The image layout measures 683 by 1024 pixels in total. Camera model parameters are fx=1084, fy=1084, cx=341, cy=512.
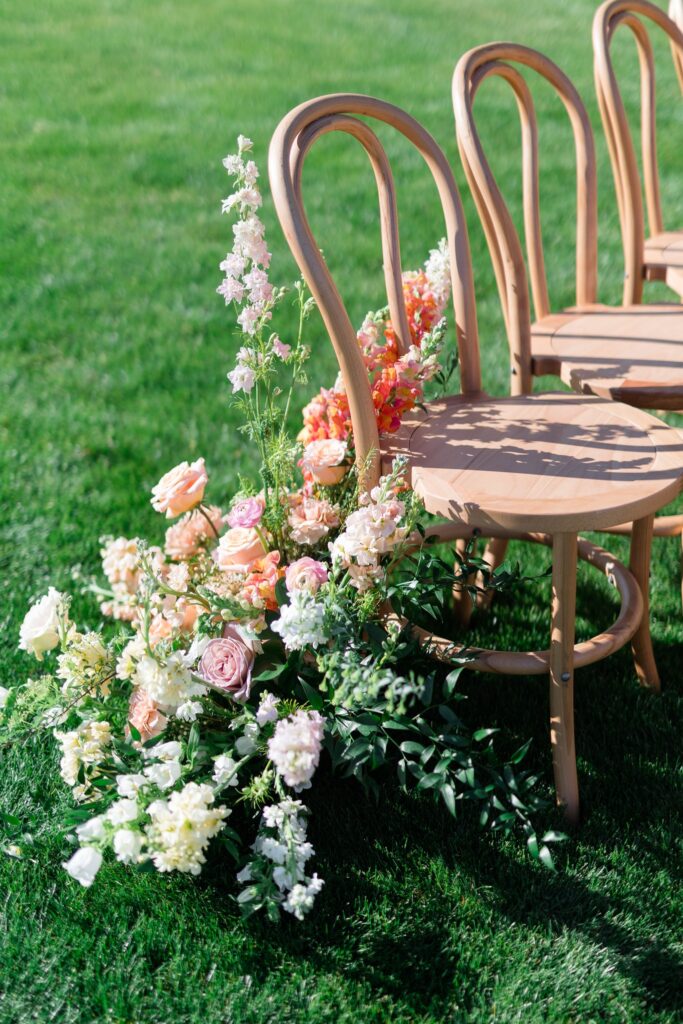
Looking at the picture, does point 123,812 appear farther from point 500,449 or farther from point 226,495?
point 226,495

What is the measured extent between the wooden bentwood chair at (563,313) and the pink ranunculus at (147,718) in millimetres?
866

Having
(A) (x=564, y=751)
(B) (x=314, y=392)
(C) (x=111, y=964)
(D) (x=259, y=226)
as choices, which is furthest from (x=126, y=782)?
(B) (x=314, y=392)

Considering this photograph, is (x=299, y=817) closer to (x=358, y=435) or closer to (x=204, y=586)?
(x=204, y=586)

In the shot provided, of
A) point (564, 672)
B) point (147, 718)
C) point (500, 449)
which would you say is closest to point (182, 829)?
point (147, 718)

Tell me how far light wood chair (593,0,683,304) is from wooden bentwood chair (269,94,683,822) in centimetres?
61

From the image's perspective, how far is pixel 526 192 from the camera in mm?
2277

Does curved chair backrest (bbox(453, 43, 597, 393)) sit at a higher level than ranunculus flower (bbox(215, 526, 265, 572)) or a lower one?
higher

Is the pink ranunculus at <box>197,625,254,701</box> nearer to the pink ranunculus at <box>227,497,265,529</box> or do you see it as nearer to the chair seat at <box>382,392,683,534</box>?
the pink ranunculus at <box>227,497,265,529</box>

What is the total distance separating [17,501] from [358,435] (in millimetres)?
1512

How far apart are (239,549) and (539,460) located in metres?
0.56

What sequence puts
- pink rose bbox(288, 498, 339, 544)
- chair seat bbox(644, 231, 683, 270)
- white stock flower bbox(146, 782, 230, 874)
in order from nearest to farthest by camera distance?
white stock flower bbox(146, 782, 230, 874) < pink rose bbox(288, 498, 339, 544) < chair seat bbox(644, 231, 683, 270)

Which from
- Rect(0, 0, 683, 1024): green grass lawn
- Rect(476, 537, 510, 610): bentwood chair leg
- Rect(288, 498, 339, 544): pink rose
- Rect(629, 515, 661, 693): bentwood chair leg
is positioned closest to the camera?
Rect(0, 0, 683, 1024): green grass lawn

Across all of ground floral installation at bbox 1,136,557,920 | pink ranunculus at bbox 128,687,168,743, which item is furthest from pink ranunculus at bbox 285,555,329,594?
pink ranunculus at bbox 128,687,168,743

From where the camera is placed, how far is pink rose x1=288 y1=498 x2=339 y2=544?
76.8 inches
